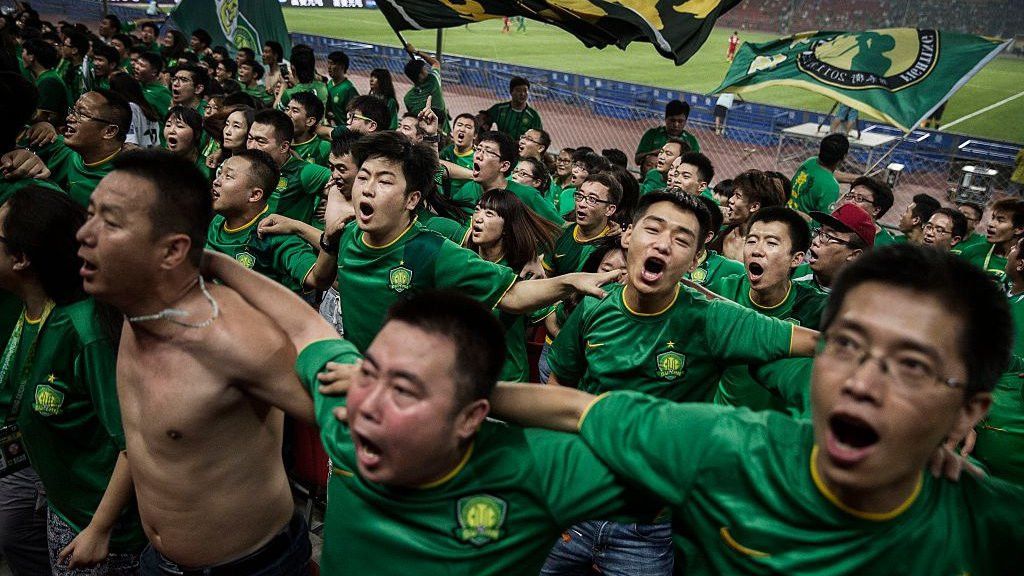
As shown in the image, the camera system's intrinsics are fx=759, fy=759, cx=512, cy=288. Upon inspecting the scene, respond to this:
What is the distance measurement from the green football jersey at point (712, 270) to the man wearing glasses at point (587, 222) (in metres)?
0.93

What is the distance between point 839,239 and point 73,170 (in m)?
5.75

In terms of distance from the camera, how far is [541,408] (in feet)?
7.00

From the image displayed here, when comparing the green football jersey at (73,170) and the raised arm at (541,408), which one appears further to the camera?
the green football jersey at (73,170)

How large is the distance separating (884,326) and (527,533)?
3.42 ft

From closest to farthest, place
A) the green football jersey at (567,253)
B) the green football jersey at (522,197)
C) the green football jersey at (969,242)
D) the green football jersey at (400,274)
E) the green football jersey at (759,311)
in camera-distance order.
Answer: the green football jersey at (759,311) < the green football jersey at (400,274) < the green football jersey at (567,253) < the green football jersey at (522,197) < the green football jersey at (969,242)

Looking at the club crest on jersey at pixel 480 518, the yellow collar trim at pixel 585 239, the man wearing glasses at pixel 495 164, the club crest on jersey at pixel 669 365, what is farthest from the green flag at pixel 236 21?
the club crest on jersey at pixel 480 518

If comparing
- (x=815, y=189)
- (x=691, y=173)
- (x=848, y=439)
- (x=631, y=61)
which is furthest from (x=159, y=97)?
(x=631, y=61)

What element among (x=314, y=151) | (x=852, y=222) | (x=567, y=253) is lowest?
(x=567, y=253)

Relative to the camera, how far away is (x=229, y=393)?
2410 mm

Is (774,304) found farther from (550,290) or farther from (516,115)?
(516,115)

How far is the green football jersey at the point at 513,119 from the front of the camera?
35.5 feet

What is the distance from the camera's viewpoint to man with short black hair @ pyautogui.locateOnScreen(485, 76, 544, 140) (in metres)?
10.8

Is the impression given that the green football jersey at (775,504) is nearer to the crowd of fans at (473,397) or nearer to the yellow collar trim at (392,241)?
the crowd of fans at (473,397)

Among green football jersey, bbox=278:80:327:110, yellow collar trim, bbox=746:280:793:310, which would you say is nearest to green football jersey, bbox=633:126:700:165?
green football jersey, bbox=278:80:327:110
